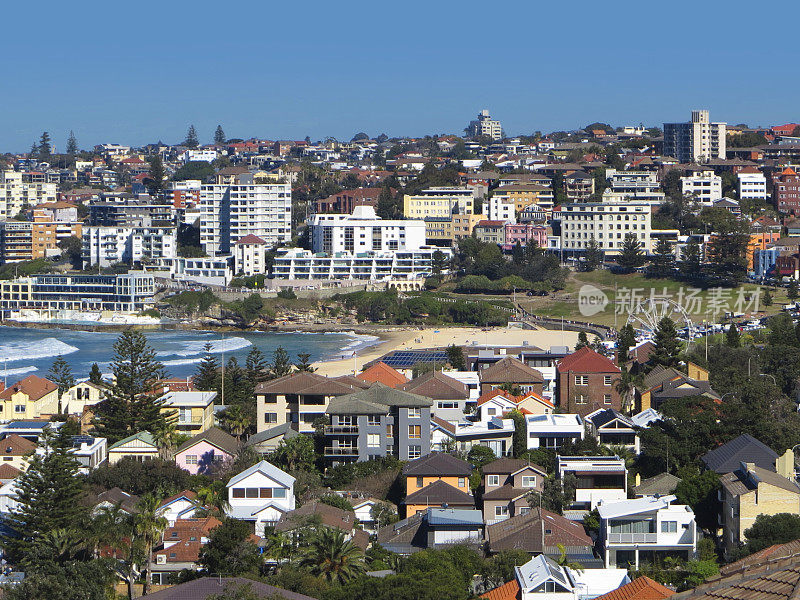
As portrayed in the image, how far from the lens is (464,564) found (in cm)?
1609

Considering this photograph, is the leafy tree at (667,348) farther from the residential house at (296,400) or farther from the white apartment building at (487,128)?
the white apartment building at (487,128)

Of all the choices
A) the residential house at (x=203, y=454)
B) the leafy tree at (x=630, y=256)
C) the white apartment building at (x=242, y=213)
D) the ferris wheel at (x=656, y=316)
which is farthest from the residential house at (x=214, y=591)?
the white apartment building at (x=242, y=213)

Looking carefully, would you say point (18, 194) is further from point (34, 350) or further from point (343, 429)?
point (343, 429)

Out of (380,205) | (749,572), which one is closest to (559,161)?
(380,205)

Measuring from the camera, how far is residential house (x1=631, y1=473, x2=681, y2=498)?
66.5ft

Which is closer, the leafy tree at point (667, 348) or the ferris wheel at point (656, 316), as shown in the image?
the leafy tree at point (667, 348)

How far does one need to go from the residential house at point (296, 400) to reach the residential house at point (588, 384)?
4972mm

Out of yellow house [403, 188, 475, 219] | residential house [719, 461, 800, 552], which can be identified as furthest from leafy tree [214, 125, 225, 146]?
residential house [719, 461, 800, 552]

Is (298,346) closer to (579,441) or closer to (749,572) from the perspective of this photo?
(579,441)

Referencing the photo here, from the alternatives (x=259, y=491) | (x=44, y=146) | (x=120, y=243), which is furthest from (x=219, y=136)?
(x=259, y=491)

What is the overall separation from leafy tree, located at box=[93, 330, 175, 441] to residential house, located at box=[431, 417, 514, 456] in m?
5.41

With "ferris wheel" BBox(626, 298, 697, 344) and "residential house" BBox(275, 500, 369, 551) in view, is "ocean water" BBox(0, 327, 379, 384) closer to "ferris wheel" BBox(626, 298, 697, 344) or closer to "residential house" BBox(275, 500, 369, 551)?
"ferris wheel" BBox(626, 298, 697, 344)

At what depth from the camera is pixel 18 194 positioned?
3777 inches

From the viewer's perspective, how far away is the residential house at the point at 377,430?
23.1 m
